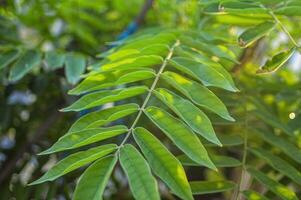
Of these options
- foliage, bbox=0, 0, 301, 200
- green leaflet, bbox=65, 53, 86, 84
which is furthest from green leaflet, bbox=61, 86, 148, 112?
green leaflet, bbox=65, 53, 86, 84

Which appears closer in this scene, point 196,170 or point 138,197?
point 138,197

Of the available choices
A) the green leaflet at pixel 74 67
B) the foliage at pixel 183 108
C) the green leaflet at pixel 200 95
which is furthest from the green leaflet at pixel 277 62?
the green leaflet at pixel 74 67

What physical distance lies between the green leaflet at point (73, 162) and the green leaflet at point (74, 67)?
0.36 metres

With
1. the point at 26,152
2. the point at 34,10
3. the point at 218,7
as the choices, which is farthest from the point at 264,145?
the point at 34,10

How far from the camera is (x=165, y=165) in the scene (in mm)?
699

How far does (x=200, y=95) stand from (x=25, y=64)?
1.47 feet

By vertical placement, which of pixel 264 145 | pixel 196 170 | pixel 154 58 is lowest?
pixel 196 170

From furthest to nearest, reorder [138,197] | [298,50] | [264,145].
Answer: [264,145] < [298,50] < [138,197]

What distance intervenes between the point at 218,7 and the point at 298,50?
19 centimetres

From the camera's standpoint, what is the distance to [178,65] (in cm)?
86

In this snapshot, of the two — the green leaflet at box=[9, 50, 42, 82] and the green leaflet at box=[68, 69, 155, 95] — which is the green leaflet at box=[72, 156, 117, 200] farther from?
the green leaflet at box=[9, 50, 42, 82]

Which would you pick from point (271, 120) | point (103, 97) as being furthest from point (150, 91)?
point (271, 120)

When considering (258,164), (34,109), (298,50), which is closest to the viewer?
(298,50)

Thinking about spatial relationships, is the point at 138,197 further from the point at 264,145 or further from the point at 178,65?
the point at 264,145
